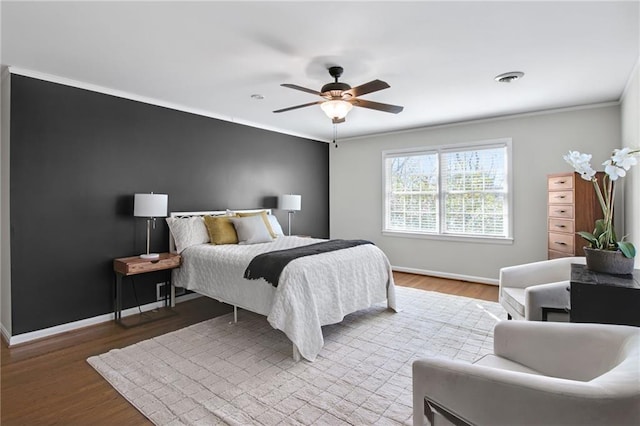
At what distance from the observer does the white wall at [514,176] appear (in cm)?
430

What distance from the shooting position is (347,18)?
220cm

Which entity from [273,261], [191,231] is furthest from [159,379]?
[191,231]

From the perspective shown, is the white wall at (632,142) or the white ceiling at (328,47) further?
the white wall at (632,142)

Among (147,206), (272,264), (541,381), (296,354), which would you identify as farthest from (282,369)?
(147,206)

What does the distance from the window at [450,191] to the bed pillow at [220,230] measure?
3.10m

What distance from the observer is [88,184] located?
347 cm

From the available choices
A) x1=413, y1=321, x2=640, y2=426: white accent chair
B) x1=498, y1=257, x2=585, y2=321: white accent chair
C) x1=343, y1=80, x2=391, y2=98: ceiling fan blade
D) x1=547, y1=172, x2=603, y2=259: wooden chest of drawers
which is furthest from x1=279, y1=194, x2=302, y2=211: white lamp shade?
x1=413, y1=321, x2=640, y2=426: white accent chair

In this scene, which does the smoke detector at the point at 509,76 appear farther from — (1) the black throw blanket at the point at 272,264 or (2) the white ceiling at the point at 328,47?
(1) the black throw blanket at the point at 272,264

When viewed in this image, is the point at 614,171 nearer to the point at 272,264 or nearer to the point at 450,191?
the point at 272,264

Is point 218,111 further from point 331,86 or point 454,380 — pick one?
point 454,380

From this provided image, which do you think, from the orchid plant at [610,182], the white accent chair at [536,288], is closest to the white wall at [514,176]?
the white accent chair at [536,288]

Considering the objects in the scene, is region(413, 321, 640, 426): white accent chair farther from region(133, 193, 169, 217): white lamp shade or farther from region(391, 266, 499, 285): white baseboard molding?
region(391, 266, 499, 285): white baseboard molding

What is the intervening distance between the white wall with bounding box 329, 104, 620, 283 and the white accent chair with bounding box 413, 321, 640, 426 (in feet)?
11.9

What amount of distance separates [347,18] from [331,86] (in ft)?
2.30
